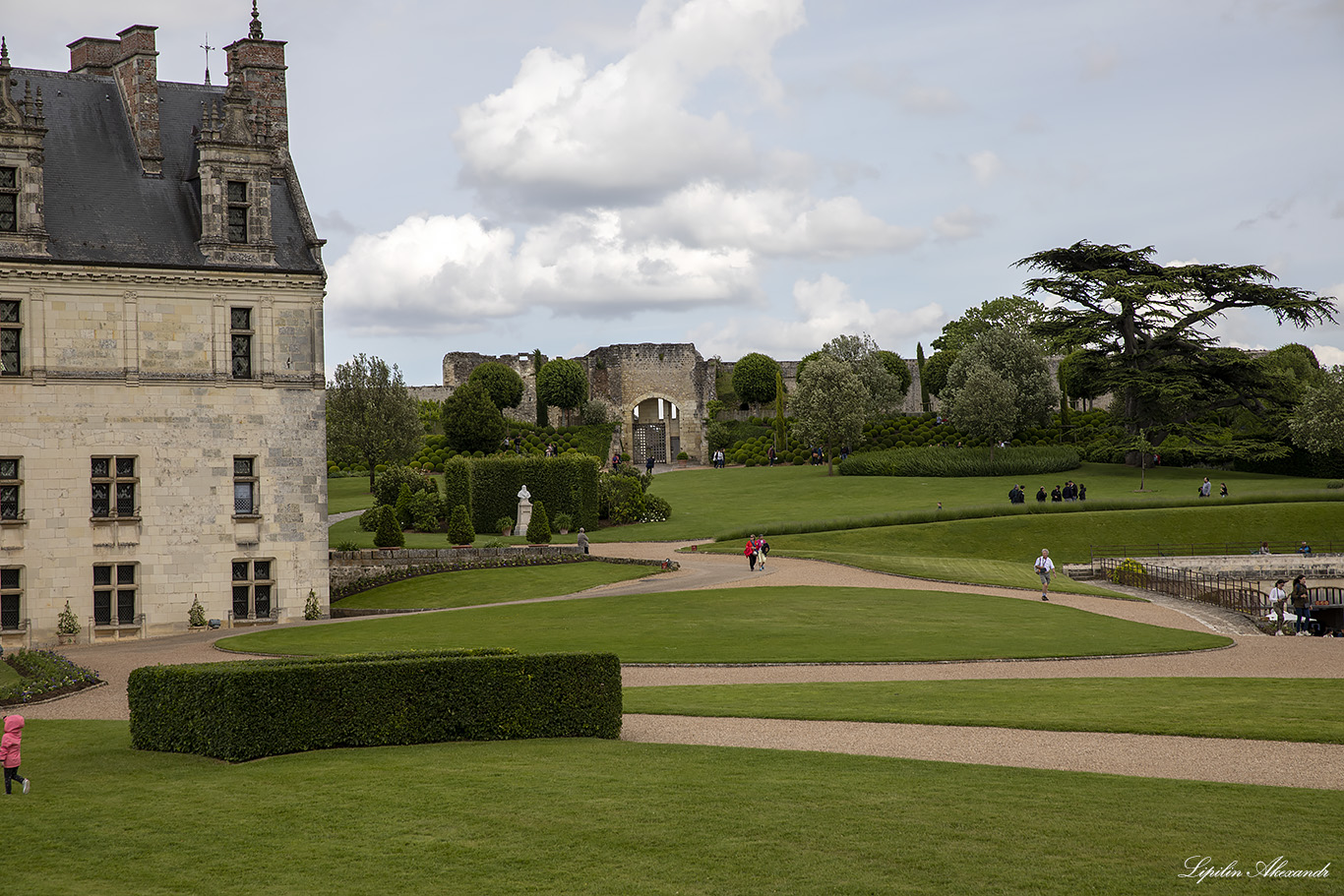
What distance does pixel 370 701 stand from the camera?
13.8 meters

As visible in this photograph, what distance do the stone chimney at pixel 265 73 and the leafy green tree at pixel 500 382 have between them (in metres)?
41.3

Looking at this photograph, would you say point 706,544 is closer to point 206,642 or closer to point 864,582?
point 864,582

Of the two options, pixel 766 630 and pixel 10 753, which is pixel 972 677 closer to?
pixel 766 630

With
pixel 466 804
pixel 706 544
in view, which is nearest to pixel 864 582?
pixel 706 544

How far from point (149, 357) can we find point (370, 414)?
79.4ft

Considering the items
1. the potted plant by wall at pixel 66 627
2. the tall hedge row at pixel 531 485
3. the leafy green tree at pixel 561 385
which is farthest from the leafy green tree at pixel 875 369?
the potted plant by wall at pixel 66 627

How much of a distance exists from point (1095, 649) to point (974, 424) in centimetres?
4111

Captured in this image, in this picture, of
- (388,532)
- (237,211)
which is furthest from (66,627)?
(237,211)

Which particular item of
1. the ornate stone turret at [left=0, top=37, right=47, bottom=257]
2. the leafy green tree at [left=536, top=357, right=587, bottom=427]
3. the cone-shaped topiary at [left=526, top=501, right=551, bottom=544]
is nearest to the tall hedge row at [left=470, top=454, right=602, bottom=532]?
the cone-shaped topiary at [left=526, top=501, right=551, bottom=544]

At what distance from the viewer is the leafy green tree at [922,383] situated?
3204 inches

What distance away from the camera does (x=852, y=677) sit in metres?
20.6

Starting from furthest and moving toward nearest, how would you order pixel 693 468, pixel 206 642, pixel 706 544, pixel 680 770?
pixel 693 468
pixel 706 544
pixel 206 642
pixel 680 770

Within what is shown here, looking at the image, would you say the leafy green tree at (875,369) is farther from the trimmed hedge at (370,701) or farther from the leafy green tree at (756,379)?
the trimmed hedge at (370,701)

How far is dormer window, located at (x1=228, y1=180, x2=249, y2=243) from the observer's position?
101ft
